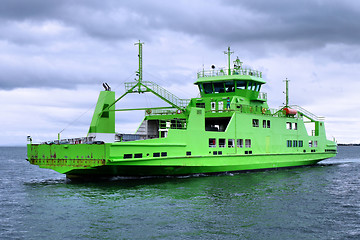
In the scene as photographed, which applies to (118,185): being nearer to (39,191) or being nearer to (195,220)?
(39,191)

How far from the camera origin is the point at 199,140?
25.4 meters

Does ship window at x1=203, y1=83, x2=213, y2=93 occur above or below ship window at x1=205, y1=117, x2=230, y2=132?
above

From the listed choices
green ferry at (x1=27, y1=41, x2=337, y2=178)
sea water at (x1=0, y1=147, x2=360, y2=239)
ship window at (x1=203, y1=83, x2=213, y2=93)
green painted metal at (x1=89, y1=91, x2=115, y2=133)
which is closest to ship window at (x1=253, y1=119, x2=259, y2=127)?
green ferry at (x1=27, y1=41, x2=337, y2=178)

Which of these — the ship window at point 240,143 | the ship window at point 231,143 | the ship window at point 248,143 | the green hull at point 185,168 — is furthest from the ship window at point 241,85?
the green hull at point 185,168

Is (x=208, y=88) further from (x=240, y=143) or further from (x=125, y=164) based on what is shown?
(x=125, y=164)

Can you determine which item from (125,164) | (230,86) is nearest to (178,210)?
(125,164)

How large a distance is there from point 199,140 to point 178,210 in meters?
10.2

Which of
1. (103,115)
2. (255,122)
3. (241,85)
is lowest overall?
(255,122)

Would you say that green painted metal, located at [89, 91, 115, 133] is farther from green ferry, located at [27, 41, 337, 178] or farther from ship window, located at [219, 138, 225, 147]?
ship window, located at [219, 138, 225, 147]

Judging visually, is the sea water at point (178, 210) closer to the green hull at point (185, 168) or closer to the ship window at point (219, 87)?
the green hull at point (185, 168)

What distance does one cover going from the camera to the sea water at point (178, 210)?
12.7 meters

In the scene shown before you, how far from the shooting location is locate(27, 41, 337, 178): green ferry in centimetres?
2228

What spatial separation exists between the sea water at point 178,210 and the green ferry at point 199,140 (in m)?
1.38

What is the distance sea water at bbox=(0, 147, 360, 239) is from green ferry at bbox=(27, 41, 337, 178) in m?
1.38
